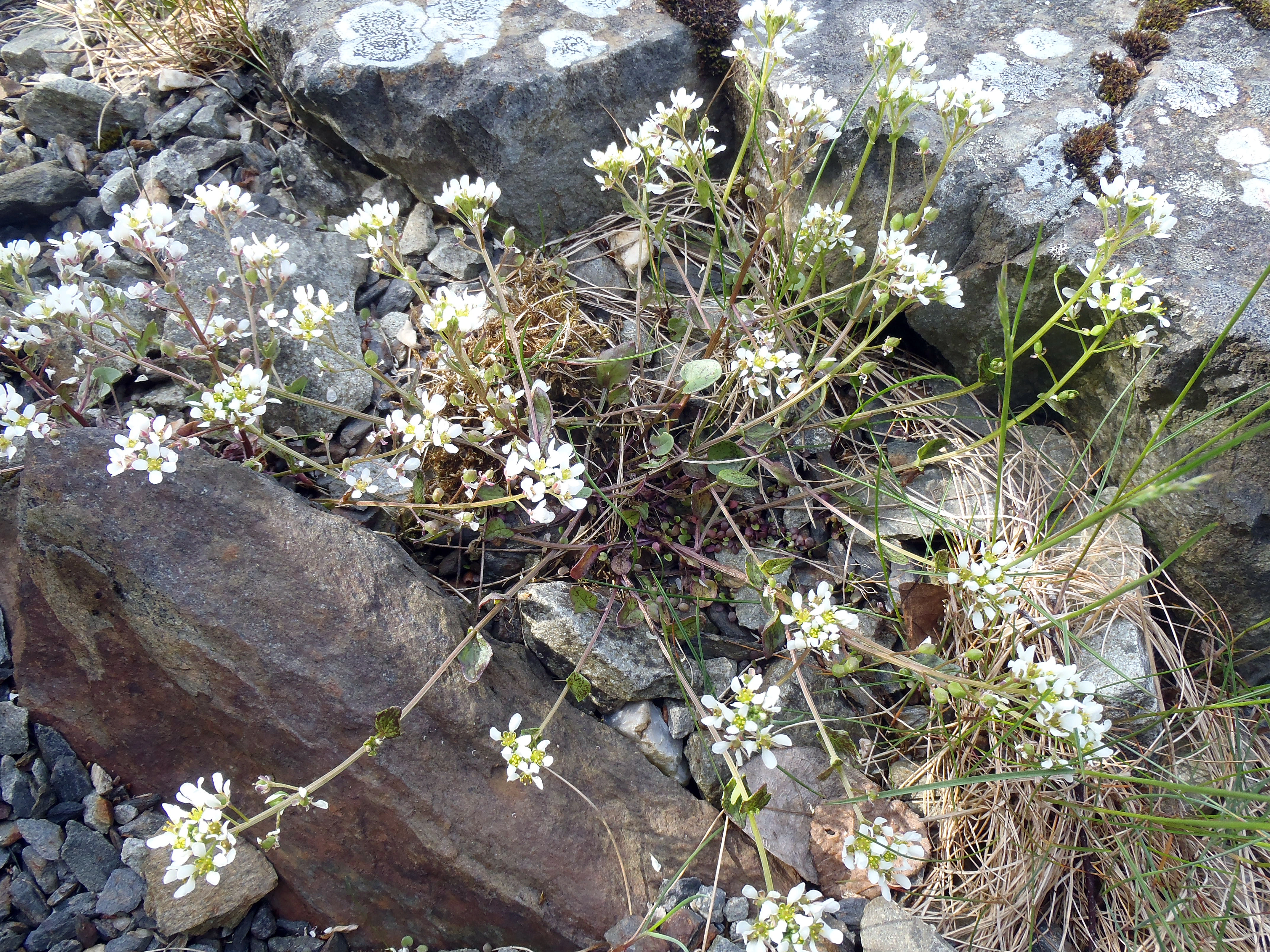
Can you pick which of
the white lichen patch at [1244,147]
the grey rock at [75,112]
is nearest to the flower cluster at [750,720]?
the white lichen patch at [1244,147]

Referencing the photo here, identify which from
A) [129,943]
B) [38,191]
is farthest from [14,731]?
[38,191]

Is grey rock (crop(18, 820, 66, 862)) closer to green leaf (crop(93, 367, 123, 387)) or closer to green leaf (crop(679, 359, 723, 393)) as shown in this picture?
green leaf (crop(93, 367, 123, 387))

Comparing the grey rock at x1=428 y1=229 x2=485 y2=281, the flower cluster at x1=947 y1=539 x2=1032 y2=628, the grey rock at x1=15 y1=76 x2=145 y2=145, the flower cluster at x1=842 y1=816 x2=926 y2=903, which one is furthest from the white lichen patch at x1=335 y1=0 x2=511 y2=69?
the flower cluster at x1=842 y1=816 x2=926 y2=903

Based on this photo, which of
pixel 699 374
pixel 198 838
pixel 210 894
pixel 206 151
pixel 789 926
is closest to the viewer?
pixel 198 838

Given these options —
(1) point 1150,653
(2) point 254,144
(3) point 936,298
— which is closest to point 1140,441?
(1) point 1150,653

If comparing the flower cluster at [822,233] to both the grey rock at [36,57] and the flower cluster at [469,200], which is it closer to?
the flower cluster at [469,200]

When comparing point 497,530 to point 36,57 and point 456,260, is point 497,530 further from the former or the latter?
point 36,57
